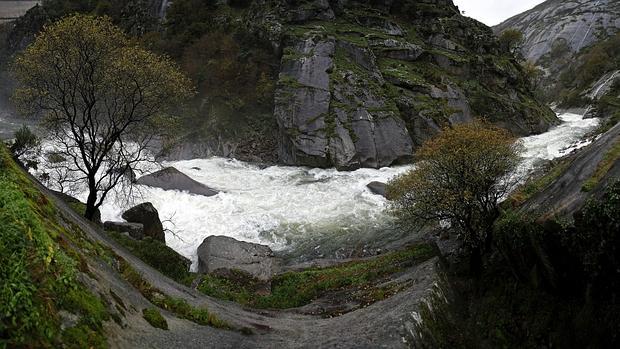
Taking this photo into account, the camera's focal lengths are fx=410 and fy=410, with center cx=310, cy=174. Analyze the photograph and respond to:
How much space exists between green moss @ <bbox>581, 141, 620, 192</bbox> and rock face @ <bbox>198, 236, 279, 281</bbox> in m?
14.9

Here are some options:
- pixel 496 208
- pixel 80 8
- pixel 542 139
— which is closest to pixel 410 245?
pixel 496 208

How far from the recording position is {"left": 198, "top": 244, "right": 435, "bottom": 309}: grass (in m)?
18.0

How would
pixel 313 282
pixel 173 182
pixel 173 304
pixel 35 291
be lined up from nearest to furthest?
pixel 35 291 < pixel 173 304 < pixel 313 282 < pixel 173 182

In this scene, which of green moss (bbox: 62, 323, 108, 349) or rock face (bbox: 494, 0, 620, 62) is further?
rock face (bbox: 494, 0, 620, 62)

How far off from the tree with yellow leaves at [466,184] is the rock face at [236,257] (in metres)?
8.39

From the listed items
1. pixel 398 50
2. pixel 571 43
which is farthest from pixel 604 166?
pixel 571 43

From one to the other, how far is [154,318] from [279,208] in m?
23.3

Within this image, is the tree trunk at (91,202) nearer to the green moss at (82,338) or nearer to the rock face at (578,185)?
the green moss at (82,338)

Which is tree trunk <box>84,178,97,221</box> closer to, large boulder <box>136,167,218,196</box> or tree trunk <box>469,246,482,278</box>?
large boulder <box>136,167,218,196</box>

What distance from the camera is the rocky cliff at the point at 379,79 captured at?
44281mm

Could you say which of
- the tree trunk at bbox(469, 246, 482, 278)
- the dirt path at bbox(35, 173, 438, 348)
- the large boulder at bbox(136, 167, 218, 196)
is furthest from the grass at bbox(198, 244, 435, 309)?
the large boulder at bbox(136, 167, 218, 196)

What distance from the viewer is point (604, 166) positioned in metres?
12.4

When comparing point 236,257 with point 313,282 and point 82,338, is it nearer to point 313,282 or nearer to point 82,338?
point 313,282

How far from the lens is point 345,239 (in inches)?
1081
